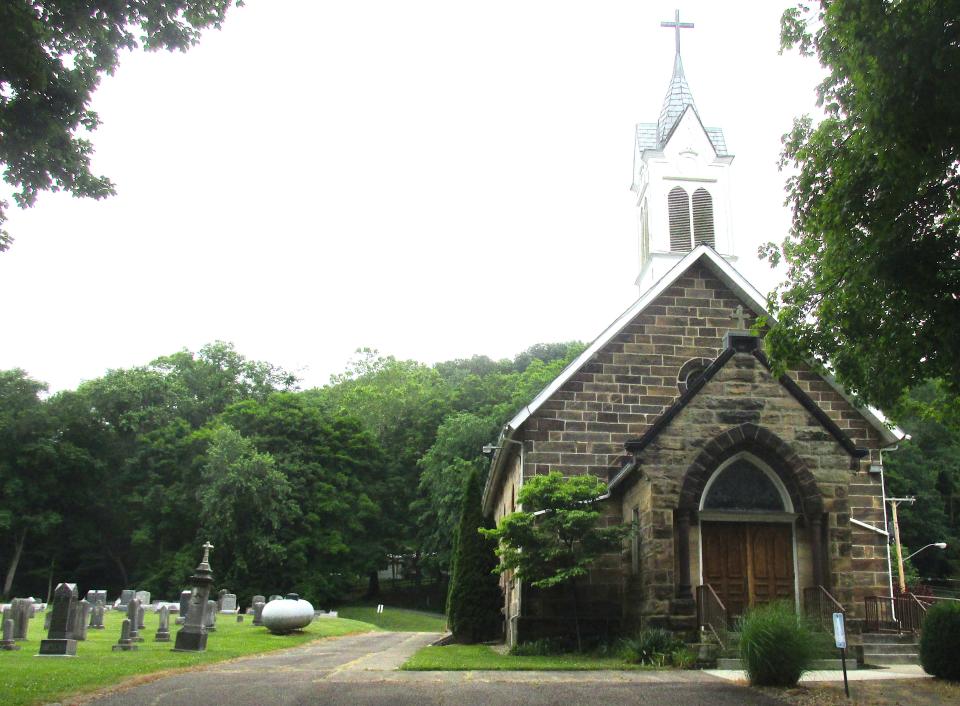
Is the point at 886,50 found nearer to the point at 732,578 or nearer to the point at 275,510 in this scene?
the point at 732,578

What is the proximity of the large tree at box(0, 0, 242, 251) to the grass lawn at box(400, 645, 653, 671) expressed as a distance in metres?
9.82

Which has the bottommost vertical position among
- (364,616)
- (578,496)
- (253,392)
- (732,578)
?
(364,616)

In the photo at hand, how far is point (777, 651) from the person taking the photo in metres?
11.6

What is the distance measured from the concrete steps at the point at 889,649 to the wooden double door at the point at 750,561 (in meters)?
2.12

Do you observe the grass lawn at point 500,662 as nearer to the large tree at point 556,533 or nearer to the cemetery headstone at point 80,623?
the large tree at point 556,533

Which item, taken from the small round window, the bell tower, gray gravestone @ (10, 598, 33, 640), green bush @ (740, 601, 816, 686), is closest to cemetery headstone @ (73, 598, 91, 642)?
gray gravestone @ (10, 598, 33, 640)

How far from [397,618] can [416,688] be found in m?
37.2

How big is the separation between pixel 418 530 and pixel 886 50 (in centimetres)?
4959

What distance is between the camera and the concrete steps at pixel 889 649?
48.8 ft

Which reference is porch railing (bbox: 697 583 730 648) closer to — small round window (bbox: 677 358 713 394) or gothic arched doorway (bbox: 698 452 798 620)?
gothic arched doorway (bbox: 698 452 798 620)

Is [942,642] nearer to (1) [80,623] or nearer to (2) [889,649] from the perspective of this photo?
(2) [889,649]

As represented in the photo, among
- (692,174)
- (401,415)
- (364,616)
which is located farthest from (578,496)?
(401,415)

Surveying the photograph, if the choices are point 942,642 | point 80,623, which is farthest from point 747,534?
point 80,623

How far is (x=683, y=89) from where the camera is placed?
32188mm
